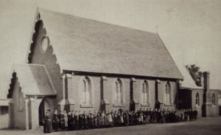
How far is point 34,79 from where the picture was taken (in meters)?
26.5

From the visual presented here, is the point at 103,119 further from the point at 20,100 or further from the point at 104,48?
the point at 104,48

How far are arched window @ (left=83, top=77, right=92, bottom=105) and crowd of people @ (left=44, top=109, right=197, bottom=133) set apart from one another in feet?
3.84

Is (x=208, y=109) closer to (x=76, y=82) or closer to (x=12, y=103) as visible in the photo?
(x=76, y=82)

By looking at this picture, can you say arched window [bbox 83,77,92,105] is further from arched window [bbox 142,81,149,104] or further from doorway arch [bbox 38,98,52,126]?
arched window [bbox 142,81,149,104]

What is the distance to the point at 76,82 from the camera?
27312 millimetres

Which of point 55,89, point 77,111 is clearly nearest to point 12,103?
point 55,89

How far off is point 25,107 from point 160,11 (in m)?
11.9

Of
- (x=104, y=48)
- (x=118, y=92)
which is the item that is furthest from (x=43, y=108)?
(x=104, y=48)

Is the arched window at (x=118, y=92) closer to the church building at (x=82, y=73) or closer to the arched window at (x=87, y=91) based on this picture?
the church building at (x=82, y=73)

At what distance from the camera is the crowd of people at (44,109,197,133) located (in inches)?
926

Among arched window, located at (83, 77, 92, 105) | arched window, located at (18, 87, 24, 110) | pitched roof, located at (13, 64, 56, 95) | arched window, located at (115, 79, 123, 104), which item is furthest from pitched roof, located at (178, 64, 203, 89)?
arched window, located at (18, 87, 24, 110)

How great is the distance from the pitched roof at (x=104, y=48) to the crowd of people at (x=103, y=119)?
415 centimetres

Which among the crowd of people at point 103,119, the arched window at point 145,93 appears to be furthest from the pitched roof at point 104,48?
the crowd of people at point 103,119

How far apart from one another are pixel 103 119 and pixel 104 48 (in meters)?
8.06
